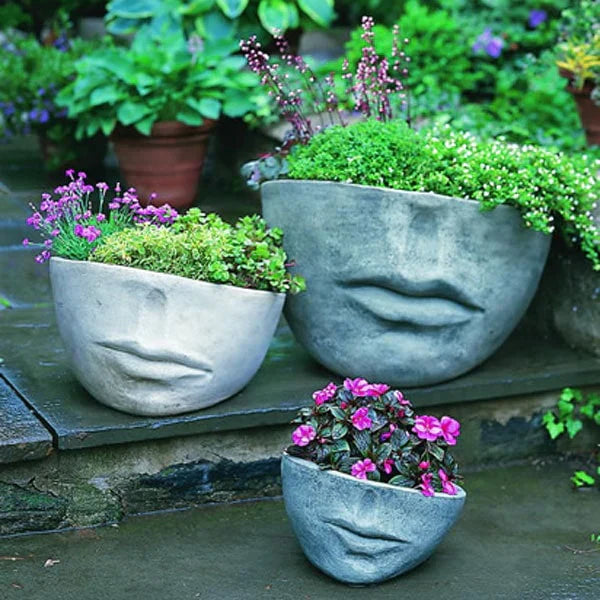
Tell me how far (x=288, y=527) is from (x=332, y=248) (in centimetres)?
89

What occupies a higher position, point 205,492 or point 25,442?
point 25,442

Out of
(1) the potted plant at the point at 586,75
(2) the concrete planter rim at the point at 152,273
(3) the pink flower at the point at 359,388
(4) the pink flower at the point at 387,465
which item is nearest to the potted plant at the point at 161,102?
(1) the potted plant at the point at 586,75

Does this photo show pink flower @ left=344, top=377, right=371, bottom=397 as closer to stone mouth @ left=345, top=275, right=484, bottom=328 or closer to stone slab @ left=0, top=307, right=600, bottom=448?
stone slab @ left=0, top=307, right=600, bottom=448

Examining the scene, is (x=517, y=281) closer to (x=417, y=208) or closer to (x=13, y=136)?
(x=417, y=208)

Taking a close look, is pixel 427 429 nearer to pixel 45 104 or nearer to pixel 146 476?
pixel 146 476

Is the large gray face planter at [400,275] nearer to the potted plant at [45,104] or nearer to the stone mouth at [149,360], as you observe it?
the stone mouth at [149,360]

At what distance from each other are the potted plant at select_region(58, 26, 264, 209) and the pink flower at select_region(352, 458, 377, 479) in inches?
108

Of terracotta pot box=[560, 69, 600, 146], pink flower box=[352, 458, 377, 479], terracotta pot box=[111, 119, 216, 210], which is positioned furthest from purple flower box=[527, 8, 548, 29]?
pink flower box=[352, 458, 377, 479]

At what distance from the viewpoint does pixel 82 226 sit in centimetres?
379

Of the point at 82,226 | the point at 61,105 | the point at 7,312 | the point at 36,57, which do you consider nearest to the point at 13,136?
the point at 36,57

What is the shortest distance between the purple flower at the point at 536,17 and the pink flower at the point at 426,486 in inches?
146

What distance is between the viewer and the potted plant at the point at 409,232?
394cm

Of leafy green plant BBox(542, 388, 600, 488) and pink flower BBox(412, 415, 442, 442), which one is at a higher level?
pink flower BBox(412, 415, 442, 442)

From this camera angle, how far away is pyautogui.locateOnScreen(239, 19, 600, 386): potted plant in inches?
155
